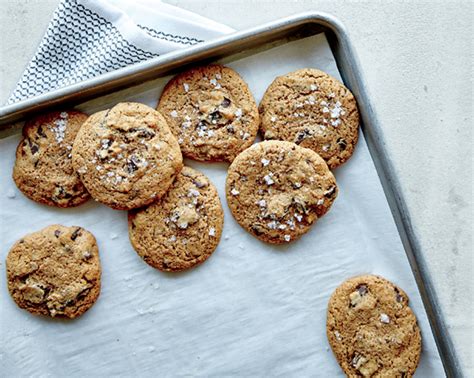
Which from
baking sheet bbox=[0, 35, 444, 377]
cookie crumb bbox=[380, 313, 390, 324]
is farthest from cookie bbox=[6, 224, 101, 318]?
cookie crumb bbox=[380, 313, 390, 324]

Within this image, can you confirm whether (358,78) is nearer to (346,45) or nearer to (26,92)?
(346,45)

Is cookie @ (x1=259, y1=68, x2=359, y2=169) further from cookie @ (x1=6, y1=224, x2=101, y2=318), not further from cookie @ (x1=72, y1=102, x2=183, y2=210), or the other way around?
cookie @ (x1=6, y1=224, x2=101, y2=318)

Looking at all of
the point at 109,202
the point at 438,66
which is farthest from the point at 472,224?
the point at 109,202

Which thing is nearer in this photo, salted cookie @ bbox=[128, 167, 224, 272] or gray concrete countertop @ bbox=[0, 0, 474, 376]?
salted cookie @ bbox=[128, 167, 224, 272]

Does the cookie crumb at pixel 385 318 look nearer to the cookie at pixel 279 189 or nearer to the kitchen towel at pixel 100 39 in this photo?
the cookie at pixel 279 189

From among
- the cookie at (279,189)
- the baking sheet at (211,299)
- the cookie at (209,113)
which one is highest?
the cookie at (209,113)

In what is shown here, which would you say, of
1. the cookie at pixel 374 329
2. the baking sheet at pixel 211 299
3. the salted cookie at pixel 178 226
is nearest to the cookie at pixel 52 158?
the baking sheet at pixel 211 299
